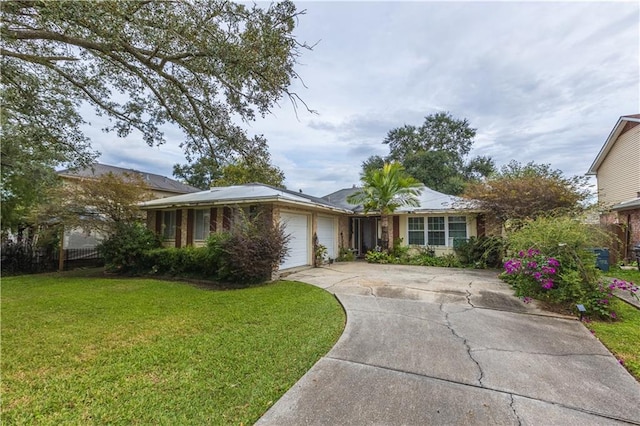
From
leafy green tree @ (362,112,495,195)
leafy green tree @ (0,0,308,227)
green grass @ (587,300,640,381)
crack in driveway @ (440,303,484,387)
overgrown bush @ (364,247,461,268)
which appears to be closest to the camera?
crack in driveway @ (440,303,484,387)

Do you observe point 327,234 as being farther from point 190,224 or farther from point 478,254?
point 478,254

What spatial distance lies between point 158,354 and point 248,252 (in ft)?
14.9

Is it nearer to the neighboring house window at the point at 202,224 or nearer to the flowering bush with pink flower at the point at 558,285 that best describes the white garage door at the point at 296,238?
the neighboring house window at the point at 202,224

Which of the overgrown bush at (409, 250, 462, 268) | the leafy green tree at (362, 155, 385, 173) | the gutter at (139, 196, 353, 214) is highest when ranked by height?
the leafy green tree at (362, 155, 385, 173)

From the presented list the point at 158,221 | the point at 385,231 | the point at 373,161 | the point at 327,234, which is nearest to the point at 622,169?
the point at 385,231

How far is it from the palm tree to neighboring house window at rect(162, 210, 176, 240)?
801cm

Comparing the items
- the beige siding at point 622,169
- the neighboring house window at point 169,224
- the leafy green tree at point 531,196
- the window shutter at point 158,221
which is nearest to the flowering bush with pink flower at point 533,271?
the leafy green tree at point 531,196

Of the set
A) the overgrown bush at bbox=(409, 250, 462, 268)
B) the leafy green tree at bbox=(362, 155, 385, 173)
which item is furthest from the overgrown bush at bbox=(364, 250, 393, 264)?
the leafy green tree at bbox=(362, 155, 385, 173)

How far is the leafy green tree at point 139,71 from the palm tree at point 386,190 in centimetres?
645

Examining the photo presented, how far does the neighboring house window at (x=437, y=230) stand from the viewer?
1320cm

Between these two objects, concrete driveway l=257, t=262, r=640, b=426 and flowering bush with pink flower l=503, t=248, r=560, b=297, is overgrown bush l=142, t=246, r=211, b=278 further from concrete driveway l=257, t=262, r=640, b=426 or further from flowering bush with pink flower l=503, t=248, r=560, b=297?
flowering bush with pink flower l=503, t=248, r=560, b=297

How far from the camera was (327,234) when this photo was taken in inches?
536

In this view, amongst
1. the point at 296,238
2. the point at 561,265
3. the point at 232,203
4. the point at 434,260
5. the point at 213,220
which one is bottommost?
the point at 434,260

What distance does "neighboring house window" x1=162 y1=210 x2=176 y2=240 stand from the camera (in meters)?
12.8
